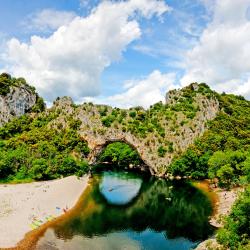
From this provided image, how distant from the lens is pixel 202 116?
384 ft

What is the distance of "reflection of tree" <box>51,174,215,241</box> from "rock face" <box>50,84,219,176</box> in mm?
25384

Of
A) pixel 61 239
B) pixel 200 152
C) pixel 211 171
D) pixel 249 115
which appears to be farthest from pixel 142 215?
pixel 249 115

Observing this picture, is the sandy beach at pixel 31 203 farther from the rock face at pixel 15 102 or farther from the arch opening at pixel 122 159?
the rock face at pixel 15 102

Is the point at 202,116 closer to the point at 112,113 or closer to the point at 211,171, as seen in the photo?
the point at 112,113

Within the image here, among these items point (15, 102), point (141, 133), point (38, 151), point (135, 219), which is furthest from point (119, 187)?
point (15, 102)

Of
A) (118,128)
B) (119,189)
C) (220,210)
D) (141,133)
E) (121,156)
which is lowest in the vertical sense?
(220,210)

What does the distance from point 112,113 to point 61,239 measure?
221 ft

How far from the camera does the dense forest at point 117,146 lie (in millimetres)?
80750

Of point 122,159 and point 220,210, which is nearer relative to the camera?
point 220,210

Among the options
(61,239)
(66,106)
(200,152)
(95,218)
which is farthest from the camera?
(66,106)

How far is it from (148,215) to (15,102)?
→ 77.4m

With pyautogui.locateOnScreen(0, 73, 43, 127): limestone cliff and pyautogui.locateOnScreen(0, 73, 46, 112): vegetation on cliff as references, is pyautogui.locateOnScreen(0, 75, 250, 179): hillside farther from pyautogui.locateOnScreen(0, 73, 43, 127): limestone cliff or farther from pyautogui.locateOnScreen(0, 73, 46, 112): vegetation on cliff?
pyautogui.locateOnScreen(0, 73, 46, 112): vegetation on cliff

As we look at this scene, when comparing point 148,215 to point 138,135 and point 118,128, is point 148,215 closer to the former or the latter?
point 138,135

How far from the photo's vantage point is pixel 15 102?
12106cm
